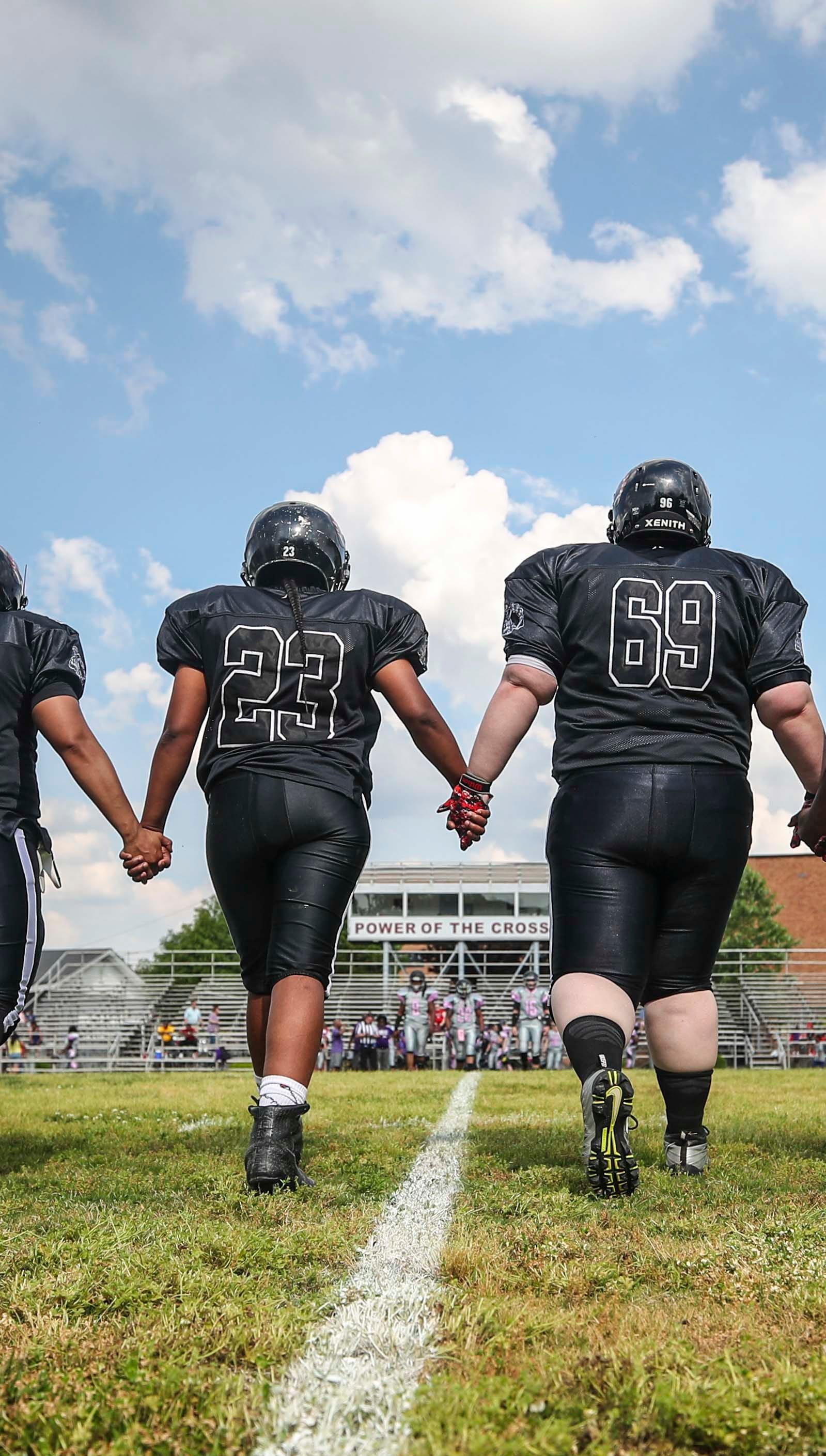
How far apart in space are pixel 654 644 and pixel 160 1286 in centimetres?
267

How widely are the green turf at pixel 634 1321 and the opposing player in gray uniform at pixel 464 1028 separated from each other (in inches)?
956

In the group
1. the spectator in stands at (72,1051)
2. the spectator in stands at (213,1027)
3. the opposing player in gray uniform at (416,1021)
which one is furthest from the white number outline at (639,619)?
the spectator in stands at (72,1051)

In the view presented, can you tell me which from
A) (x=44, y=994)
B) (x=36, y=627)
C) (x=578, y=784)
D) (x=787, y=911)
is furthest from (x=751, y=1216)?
(x=787, y=911)

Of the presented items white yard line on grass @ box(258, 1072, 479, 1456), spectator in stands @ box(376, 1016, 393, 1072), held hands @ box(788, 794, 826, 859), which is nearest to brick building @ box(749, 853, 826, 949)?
spectator in stands @ box(376, 1016, 393, 1072)

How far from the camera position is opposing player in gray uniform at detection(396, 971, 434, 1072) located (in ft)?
90.0

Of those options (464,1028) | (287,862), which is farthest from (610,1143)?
(464,1028)

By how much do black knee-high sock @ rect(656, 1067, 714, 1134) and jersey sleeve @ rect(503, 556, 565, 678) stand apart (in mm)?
1482

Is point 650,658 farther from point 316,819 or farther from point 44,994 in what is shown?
point 44,994

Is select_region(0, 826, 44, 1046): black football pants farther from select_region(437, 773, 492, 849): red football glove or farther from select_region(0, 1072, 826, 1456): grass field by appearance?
select_region(437, 773, 492, 849): red football glove

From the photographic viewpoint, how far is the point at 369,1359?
70.7 inches

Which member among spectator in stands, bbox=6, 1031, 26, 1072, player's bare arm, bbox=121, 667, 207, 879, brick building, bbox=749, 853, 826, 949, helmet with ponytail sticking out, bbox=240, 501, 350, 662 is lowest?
spectator in stands, bbox=6, 1031, 26, 1072

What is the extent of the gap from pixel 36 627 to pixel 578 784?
2.13 meters

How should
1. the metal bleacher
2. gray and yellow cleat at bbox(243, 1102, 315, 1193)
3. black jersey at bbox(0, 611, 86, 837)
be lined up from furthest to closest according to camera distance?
the metal bleacher, black jersey at bbox(0, 611, 86, 837), gray and yellow cleat at bbox(243, 1102, 315, 1193)

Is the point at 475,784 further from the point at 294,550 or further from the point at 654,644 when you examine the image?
the point at 294,550
